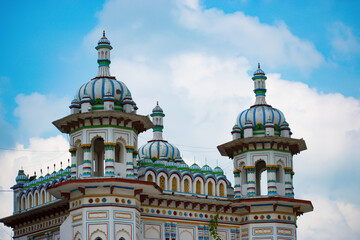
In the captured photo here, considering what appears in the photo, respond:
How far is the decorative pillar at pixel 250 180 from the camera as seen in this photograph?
2026 inches

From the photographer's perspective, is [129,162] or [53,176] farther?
[53,176]

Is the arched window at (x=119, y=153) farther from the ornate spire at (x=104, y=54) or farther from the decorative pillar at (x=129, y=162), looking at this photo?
the ornate spire at (x=104, y=54)

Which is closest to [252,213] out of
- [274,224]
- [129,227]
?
[274,224]

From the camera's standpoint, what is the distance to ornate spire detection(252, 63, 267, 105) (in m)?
54.0

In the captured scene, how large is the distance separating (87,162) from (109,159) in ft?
3.89

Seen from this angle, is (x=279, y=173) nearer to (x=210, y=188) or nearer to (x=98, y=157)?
(x=210, y=188)

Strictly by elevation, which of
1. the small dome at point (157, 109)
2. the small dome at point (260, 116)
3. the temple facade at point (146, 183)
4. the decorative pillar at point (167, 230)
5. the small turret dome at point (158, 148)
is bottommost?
the decorative pillar at point (167, 230)

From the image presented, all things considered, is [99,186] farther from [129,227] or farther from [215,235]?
[215,235]

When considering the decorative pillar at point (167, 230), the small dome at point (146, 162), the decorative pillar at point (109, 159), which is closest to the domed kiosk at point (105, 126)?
the decorative pillar at point (109, 159)

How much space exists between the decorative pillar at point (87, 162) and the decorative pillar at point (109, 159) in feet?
3.00

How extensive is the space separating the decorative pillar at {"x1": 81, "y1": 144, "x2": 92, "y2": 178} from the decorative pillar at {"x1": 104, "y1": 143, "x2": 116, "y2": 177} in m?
0.92

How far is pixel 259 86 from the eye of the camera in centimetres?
5422

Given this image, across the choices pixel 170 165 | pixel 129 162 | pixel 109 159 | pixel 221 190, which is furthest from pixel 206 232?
pixel 109 159

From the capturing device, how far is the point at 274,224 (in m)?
50.4
